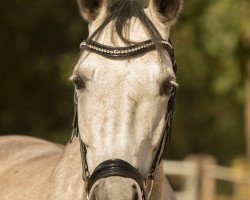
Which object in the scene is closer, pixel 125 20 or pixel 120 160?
pixel 120 160

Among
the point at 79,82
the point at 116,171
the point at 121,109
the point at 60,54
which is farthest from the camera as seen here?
the point at 60,54

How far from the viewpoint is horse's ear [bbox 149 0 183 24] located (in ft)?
16.7

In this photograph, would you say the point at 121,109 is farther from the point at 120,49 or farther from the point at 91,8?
the point at 91,8

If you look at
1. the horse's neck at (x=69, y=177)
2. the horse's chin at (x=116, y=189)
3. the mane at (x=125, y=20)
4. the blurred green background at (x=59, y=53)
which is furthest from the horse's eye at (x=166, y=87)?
the blurred green background at (x=59, y=53)

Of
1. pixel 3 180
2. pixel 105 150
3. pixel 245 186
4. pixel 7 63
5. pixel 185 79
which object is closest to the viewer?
pixel 105 150

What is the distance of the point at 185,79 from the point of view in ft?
73.4

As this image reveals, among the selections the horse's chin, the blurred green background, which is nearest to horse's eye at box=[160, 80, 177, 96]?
the horse's chin

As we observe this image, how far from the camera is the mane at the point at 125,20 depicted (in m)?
4.91

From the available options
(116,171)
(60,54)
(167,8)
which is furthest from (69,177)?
(60,54)

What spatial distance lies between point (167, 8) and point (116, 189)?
1191 millimetres

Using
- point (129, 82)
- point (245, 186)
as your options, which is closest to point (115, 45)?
point (129, 82)

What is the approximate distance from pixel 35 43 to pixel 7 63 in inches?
53.7

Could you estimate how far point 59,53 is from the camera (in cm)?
1989

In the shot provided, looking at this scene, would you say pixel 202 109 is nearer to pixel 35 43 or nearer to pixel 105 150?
pixel 35 43
